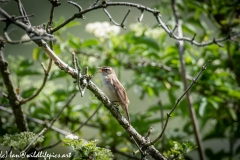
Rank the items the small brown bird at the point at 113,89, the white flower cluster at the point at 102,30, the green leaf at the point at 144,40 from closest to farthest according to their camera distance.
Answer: the small brown bird at the point at 113,89
the green leaf at the point at 144,40
the white flower cluster at the point at 102,30

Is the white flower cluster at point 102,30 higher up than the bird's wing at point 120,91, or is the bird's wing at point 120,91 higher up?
the white flower cluster at point 102,30

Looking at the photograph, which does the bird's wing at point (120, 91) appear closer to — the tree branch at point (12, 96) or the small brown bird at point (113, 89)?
the small brown bird at point (113, 89)

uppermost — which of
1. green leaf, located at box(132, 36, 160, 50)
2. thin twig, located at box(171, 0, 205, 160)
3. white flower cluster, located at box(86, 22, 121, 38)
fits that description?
white flower cluster, located at box(86, 22, 121, 38)

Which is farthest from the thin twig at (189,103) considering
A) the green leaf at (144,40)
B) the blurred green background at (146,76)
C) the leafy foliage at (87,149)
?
the leafy foliage at (87,149)

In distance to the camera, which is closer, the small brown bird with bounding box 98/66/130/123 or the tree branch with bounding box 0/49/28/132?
the tree branch with bounding box 0/49/28/132

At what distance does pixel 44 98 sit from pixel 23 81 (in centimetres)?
37

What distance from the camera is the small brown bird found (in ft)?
12.5

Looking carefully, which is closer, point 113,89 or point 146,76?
point 113,89

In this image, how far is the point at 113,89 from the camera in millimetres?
3967

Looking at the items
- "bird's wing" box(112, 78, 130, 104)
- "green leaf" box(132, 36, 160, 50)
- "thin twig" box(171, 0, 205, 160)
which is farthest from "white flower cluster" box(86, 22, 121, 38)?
"thin twig" box(171, 0, 205, 160)

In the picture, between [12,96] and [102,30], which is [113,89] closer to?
[102,30]

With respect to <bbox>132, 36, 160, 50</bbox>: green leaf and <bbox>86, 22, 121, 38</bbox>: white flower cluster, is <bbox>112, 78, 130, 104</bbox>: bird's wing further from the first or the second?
<bbox>86, 22, 121, 38</bbox>: white flower cluster

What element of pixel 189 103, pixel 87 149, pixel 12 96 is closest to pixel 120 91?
pixel 189 103

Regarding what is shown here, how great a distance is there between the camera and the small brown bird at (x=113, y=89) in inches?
150
